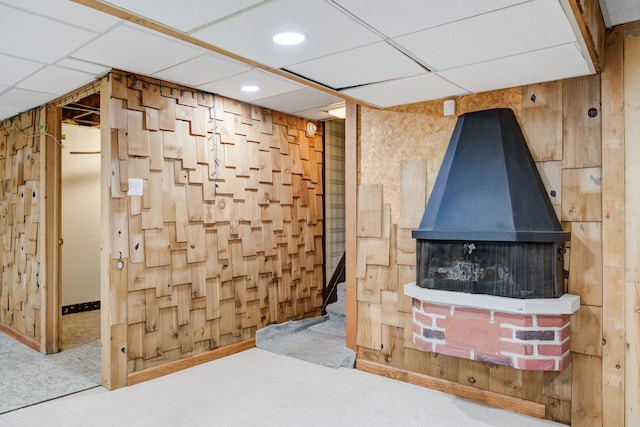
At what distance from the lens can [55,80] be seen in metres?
3.36

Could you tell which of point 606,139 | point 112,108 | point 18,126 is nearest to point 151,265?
point 112,108

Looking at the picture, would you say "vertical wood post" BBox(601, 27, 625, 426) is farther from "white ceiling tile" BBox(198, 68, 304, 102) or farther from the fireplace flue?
"white ceiling tile" BBox(198, 68, 304, 102)

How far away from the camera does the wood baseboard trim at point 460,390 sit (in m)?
2.83

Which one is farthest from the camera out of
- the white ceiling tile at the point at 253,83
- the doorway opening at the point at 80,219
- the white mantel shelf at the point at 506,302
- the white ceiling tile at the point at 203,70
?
the doorway opening at the point at 80,219

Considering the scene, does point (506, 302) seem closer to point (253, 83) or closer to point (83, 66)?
point (253, 83)

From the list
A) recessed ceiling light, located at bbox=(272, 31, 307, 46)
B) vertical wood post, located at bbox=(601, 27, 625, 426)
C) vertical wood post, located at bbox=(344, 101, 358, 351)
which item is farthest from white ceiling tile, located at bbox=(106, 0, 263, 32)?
vertical wood post, located at bbox=(601, 27, 625, 426)

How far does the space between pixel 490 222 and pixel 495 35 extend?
3.73 feet

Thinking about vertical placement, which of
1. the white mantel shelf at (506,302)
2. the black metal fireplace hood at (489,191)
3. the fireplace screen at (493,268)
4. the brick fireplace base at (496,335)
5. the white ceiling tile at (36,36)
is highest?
the white ceiling tile at (36,36)

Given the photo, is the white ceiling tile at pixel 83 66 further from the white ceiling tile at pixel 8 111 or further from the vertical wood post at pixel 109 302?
the white ceiling tile at pixel 8 111

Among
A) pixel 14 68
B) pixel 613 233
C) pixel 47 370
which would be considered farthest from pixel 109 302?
pixel 613 233

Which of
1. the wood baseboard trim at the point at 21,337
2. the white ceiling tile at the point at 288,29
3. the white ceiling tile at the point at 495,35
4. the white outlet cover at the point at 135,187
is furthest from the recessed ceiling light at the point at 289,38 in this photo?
the wood baseboard trim at the point at 21,337

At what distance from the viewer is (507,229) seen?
8.53 ft

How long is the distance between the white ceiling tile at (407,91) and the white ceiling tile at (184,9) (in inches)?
51.3

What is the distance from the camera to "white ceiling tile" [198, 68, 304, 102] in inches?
134
